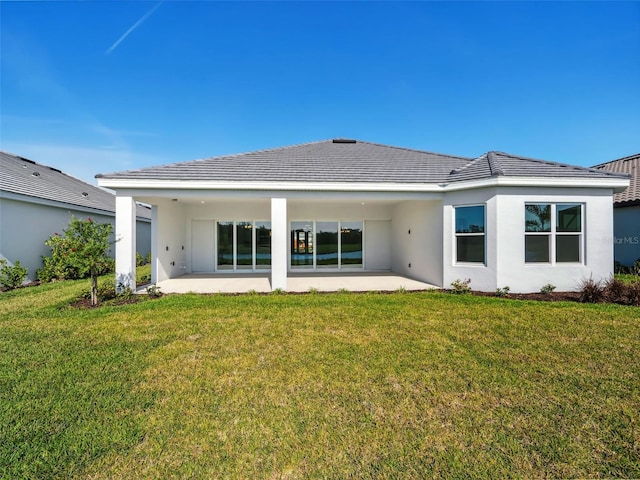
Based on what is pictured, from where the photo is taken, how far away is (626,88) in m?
12.8

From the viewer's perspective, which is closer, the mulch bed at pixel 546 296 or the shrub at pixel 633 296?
the shrub at pixel 633 296

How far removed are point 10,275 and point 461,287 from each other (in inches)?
Result: 661

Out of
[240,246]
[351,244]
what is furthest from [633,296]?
[240,246]

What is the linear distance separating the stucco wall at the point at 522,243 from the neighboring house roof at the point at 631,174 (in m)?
7.59

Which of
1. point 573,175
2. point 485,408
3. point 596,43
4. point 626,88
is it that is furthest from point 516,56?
point 485,408

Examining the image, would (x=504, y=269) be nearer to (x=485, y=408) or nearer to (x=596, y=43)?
(x=485, y=408)

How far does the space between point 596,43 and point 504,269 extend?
33.9 ft

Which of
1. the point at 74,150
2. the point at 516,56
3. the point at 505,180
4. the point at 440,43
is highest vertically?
the point at 440,43

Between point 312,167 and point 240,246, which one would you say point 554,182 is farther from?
point 240,246

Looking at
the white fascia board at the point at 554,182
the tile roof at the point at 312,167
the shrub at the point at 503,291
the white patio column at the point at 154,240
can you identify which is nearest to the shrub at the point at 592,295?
the shrub at the point at 503,291

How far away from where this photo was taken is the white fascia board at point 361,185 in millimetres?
9047

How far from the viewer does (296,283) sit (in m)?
11.1

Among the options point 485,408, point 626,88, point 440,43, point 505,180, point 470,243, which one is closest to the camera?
point 485,408

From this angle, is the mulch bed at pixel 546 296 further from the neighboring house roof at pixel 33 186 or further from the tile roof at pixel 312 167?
the neighboring house roof at pixel 33 186
